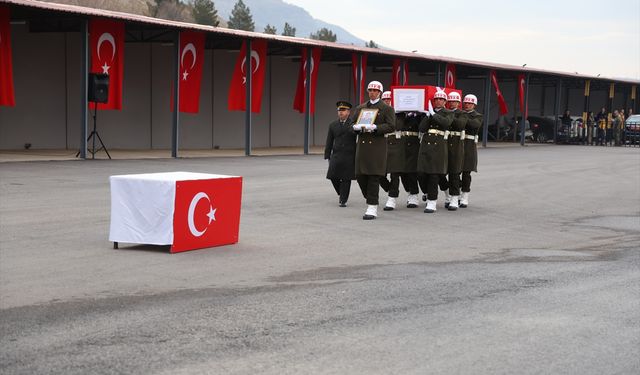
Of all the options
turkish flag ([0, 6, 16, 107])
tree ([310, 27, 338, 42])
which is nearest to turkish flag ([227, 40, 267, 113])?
turkish flag ([0, 6, 16, 107])

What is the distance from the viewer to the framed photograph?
44.6ft

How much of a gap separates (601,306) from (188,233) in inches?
173

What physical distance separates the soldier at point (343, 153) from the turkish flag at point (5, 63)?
33.1 ft

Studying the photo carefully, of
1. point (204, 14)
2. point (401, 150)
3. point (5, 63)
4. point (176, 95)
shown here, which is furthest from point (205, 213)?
point (204, 14)

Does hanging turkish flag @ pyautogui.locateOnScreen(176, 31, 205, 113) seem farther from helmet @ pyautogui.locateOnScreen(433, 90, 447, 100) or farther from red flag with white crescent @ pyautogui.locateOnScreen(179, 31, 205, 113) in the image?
helmet @ pyautogui.locateOnScreen(433, 90, 447, 100)

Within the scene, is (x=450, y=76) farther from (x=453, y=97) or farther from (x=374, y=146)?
(x=374, y=146)

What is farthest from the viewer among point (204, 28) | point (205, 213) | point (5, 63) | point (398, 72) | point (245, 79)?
point (398, 72)

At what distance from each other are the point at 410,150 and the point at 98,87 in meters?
12.0

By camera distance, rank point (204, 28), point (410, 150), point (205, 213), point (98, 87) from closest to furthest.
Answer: point (205, 213) → point (410, 150) → point (98, 87) → point (204, 28)

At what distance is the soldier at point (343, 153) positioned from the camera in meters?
15.3

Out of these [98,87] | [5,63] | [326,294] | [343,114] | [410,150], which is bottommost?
[326,294]

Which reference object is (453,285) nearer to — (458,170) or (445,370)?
(445,370)

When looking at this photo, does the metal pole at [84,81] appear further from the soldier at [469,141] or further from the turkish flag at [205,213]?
the turkish flag at [205,213]

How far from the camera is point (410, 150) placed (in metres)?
15.0
